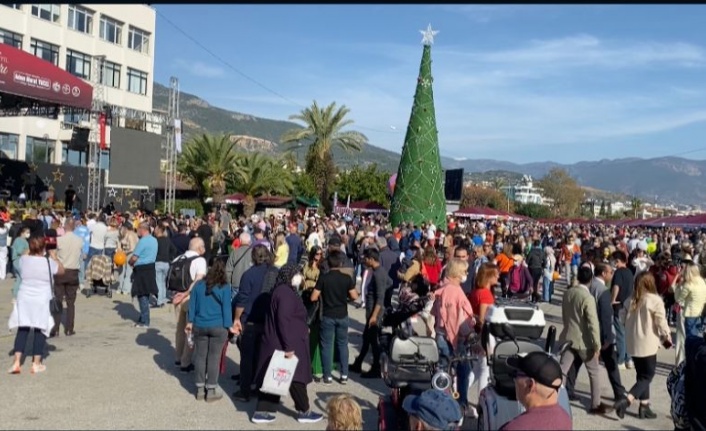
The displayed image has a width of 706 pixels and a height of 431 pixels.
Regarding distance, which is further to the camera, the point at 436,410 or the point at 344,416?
the point at 436,410

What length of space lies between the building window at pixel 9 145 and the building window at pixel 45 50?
5.00 metres

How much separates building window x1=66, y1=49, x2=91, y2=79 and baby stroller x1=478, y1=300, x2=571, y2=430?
136ft

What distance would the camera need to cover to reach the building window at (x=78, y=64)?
42.6 m

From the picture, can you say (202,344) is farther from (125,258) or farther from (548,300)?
(548,300)

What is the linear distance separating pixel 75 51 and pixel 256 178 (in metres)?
13.6

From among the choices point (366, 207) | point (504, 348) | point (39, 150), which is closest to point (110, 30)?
point (39, 150)

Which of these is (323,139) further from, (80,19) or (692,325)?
(692,325)

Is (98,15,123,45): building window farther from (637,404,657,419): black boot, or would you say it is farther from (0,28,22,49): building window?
(637,404,657,419): black boot

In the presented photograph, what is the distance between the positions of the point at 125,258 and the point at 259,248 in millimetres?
8060

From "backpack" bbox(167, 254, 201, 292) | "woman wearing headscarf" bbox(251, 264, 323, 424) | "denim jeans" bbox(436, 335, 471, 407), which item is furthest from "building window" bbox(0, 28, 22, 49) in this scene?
"denim jeans" bbox(436, 335, 471, 407)

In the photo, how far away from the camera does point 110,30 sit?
150 ft

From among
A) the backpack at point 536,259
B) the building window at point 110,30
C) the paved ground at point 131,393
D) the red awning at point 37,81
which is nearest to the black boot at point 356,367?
the paved ground at point 131,393

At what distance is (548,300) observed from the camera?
17266 millimetres

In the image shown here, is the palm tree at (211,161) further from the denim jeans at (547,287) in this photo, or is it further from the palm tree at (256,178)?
the denim jeans at (547,287)
